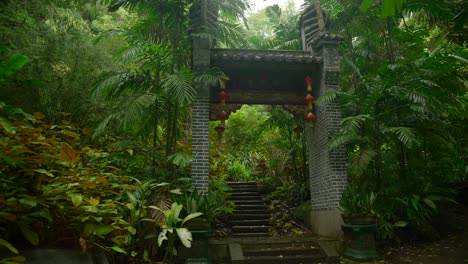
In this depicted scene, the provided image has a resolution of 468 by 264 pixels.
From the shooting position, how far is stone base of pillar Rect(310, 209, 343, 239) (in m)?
7.28

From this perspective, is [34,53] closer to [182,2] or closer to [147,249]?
[182,2]

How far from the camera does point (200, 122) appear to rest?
7.70 m

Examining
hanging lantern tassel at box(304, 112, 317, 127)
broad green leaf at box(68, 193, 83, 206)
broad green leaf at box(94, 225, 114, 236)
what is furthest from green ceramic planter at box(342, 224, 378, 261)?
broad green leaf at box(68, 193, 83, 206)

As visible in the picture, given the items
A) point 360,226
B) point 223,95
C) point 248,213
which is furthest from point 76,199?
point 248,213

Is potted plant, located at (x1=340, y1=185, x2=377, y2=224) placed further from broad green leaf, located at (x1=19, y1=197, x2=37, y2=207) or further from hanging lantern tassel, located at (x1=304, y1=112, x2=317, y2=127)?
broad green leaf, located at (x1=19, y1=197, x2=37, y2=207)

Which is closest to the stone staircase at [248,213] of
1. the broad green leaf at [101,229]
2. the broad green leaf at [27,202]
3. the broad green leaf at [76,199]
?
the broad green leaf at [101,229]

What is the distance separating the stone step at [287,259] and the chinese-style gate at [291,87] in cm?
115

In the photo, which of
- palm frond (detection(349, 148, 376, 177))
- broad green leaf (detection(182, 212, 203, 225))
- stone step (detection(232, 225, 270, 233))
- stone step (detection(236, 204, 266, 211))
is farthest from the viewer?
stone step (detection(236, 204, 266, 211))

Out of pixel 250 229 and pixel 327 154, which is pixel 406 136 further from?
pixel 250 229

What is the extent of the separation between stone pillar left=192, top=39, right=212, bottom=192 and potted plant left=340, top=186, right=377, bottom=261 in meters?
2.87

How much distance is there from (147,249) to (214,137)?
7060 mm

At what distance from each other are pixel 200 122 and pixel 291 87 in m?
2.58

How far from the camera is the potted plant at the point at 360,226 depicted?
627cm

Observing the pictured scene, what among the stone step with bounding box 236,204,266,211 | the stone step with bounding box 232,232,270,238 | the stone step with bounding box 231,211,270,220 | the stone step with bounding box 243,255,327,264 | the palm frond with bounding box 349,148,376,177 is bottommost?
the stone step with bounding box 243,255,327,264
